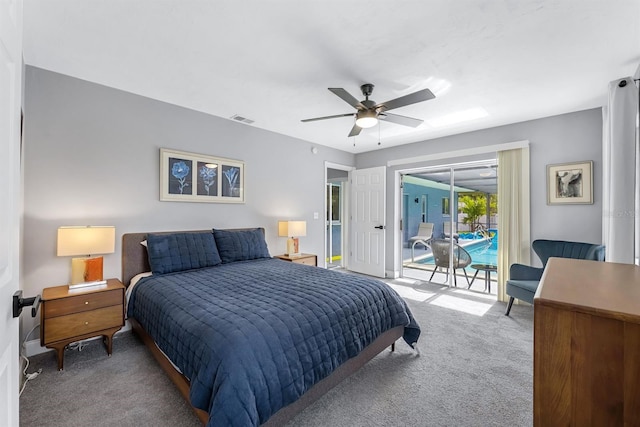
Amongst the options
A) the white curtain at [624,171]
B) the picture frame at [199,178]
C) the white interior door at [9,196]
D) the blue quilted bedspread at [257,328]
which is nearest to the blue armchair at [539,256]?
the white curtain at [624,171]

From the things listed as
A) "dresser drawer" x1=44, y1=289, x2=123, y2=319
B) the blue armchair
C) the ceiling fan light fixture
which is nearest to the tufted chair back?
the blue armchair

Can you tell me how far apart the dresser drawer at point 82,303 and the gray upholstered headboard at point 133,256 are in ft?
1.76

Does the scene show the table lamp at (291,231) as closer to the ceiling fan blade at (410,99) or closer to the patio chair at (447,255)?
the ceiling fan blade at (410,99)

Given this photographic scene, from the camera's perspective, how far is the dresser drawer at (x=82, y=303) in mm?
2207

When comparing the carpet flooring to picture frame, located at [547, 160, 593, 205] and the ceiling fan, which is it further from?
the ceiling fan

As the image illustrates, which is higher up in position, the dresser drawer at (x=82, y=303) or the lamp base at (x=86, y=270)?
the lamp base at (x=86, y=270)

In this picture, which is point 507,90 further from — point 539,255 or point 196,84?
point 196,84

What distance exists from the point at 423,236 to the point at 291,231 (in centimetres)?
280

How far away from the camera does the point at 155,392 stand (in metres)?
2.01

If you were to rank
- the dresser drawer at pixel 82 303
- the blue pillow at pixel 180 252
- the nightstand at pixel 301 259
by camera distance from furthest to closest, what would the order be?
1. the nightstand at pixel 301 259
2. the blue pillow at pixel 180 252
3. the dresser drawer at pixel 82 303

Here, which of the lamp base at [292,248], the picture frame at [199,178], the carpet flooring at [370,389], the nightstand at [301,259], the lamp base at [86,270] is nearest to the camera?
the carpet flooring at [370,389]

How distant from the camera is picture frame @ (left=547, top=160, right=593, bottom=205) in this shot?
135 inches

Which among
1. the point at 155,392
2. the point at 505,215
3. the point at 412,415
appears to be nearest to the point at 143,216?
the point at 155,392

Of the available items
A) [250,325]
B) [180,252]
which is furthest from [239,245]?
[250,325]
